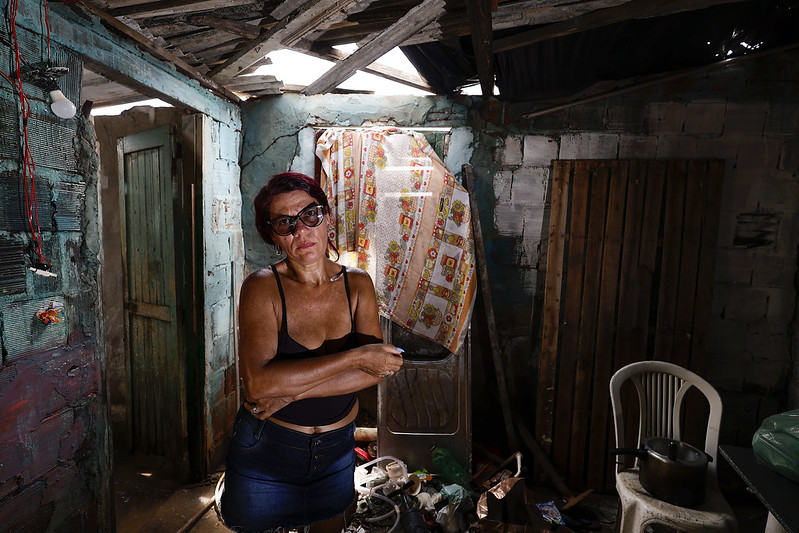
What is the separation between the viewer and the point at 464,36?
8.27ft

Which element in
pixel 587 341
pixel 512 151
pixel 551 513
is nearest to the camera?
pixel 551 513

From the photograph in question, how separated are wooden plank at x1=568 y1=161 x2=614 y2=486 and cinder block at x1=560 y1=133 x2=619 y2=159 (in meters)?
0.16

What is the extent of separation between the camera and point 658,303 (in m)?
3.08

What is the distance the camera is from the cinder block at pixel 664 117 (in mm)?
3049

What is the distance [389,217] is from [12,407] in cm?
242

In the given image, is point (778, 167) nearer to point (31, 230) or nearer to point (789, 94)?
point (789, 94)

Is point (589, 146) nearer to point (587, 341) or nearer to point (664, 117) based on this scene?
point (664, 117)

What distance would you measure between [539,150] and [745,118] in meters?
1.52

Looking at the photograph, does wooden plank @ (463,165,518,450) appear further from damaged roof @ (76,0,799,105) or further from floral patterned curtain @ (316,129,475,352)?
damaged roof @ (76,0,799,105)

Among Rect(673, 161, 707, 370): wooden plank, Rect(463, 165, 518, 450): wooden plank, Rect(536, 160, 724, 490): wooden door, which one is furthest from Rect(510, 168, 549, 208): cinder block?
Rect(673, 161, 707, 370): wooden plank

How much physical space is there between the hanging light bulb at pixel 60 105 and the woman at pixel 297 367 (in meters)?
1.02

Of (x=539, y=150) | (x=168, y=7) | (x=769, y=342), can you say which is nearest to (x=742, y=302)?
(x=769, y=342)

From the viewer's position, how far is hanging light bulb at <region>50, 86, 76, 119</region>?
5.66 ft

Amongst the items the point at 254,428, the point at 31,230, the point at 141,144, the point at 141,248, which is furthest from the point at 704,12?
the point at 141,248
